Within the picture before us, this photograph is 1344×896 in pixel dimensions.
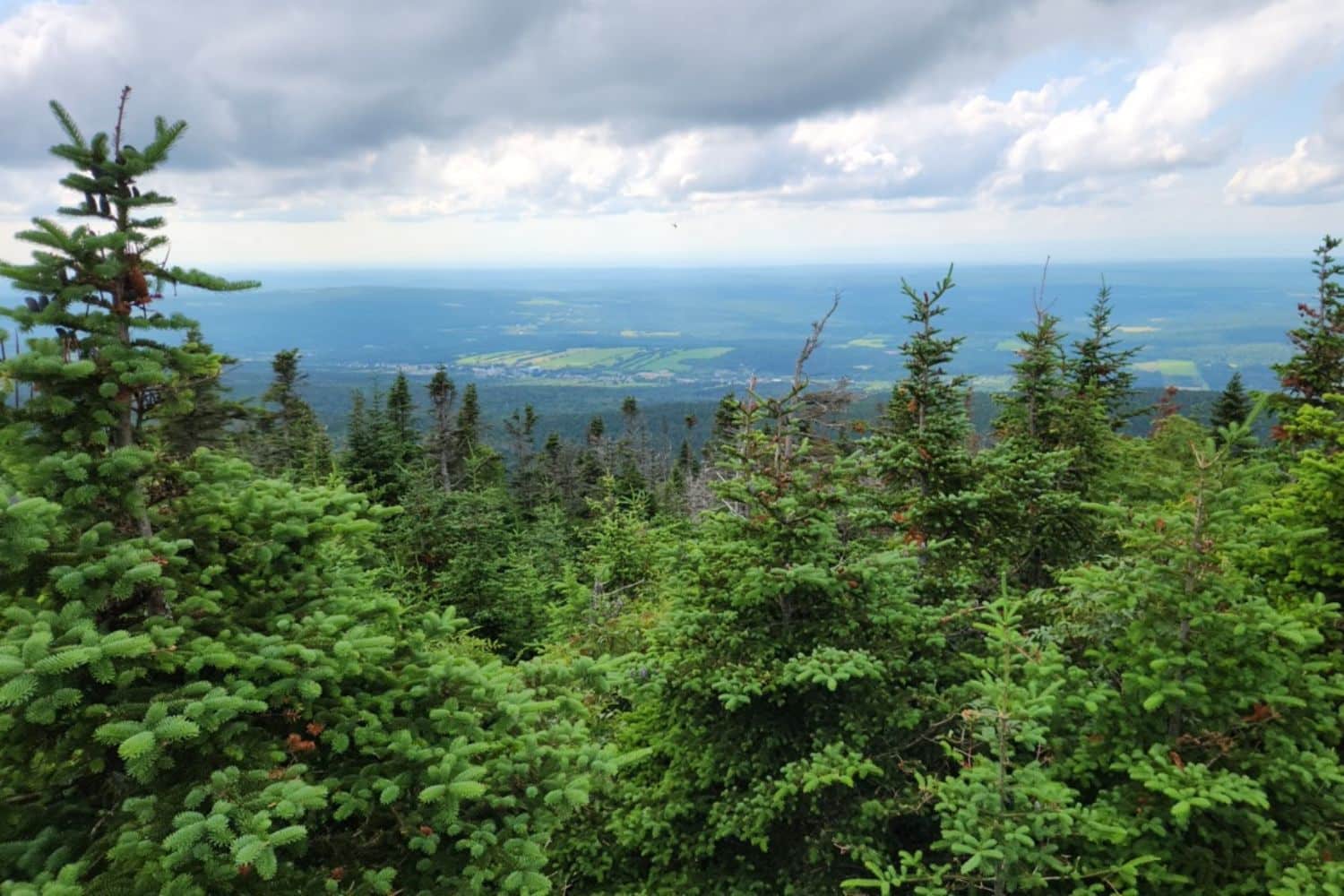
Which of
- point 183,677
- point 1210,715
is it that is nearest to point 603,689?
point 183,677

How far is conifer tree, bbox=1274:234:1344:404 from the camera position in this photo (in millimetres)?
16422

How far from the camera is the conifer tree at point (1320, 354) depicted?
1642cm

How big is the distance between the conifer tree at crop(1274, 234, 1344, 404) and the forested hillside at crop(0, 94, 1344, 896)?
8.33 meters

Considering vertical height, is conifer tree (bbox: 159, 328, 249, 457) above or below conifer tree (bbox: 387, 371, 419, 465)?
above

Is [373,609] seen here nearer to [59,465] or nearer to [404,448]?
[59,465]

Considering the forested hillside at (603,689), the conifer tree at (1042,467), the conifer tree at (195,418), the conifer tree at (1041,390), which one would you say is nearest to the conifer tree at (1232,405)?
the conifer tree at (1042,467)

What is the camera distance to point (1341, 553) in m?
7.23

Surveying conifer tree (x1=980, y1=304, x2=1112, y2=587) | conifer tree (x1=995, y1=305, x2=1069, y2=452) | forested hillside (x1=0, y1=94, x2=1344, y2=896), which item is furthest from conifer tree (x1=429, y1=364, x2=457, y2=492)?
forested hillside (x1=0, y1=94, x2=1344, y2=896)

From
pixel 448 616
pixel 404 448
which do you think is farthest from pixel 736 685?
pixel 404 448

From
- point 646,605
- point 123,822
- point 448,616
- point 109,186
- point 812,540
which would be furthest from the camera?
point 646,605

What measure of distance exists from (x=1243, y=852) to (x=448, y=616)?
7805 millimetres

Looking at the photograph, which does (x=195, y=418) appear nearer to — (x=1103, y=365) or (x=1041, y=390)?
(x=1041, y=390)

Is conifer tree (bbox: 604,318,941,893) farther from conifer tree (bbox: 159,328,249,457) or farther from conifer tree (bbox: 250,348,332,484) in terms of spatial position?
conifer tree (bbox: 250,348,332,484)

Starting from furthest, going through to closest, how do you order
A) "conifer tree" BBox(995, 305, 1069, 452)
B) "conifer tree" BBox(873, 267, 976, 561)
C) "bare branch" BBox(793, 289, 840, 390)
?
"conifer tree" BBox(995, 305, 1069, 452)
"conifer tree" BBox(873, 267, 976, 561)
"bare branch" BBox(793, 289, 840, 390)
